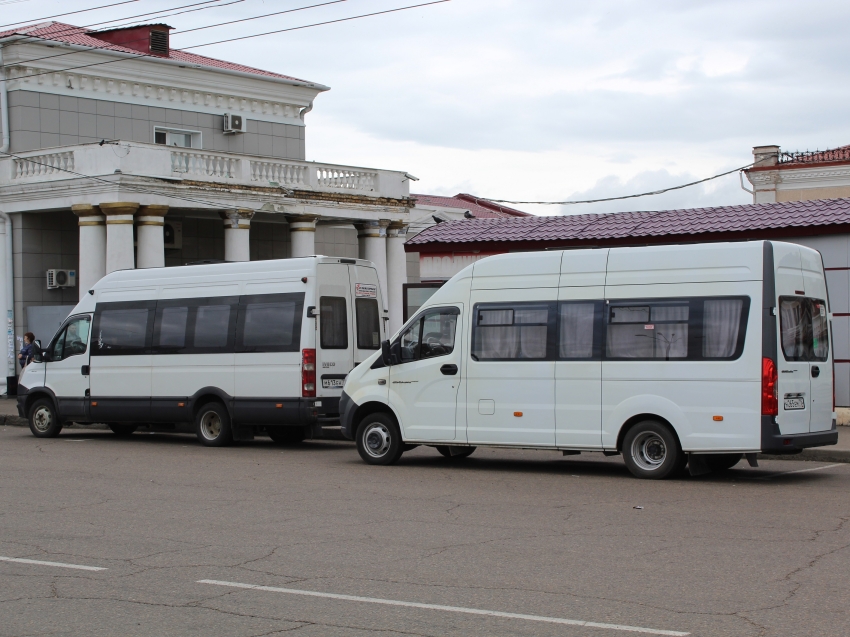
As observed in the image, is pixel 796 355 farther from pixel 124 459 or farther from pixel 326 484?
pixel 124 459

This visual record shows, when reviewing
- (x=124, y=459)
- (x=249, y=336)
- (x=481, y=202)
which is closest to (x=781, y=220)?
(x=249, y=336)

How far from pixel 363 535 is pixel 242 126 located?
989 inches

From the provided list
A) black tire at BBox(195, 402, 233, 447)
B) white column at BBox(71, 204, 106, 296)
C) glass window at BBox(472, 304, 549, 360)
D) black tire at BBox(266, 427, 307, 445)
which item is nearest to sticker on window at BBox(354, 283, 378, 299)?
black tire at BBox(266, 427, 307, 445)

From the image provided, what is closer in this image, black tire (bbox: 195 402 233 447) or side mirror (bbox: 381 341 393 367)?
side mirror (bbox: 381 341 393 367)

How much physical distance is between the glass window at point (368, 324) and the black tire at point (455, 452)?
7.88ft

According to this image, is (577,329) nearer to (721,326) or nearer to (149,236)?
(721,326)

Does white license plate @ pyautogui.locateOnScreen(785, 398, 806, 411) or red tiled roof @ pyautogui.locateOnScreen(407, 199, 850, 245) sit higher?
red tiled roof @ pyautogui.locateOnScreen(407, 199, 850, 245)

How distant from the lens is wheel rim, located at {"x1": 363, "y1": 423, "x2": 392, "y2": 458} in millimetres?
14227

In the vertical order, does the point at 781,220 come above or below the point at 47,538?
above

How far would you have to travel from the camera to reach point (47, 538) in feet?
29.5

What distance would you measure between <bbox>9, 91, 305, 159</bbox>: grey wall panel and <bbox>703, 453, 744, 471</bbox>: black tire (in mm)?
19677

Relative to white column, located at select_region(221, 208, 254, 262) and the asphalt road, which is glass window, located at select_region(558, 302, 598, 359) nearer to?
the asphalt road

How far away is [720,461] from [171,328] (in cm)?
882

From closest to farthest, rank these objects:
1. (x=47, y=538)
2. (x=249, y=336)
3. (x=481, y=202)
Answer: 1. (x=47, y=538)
2. (x=249, y=336)
3. (x=481, y=202)
